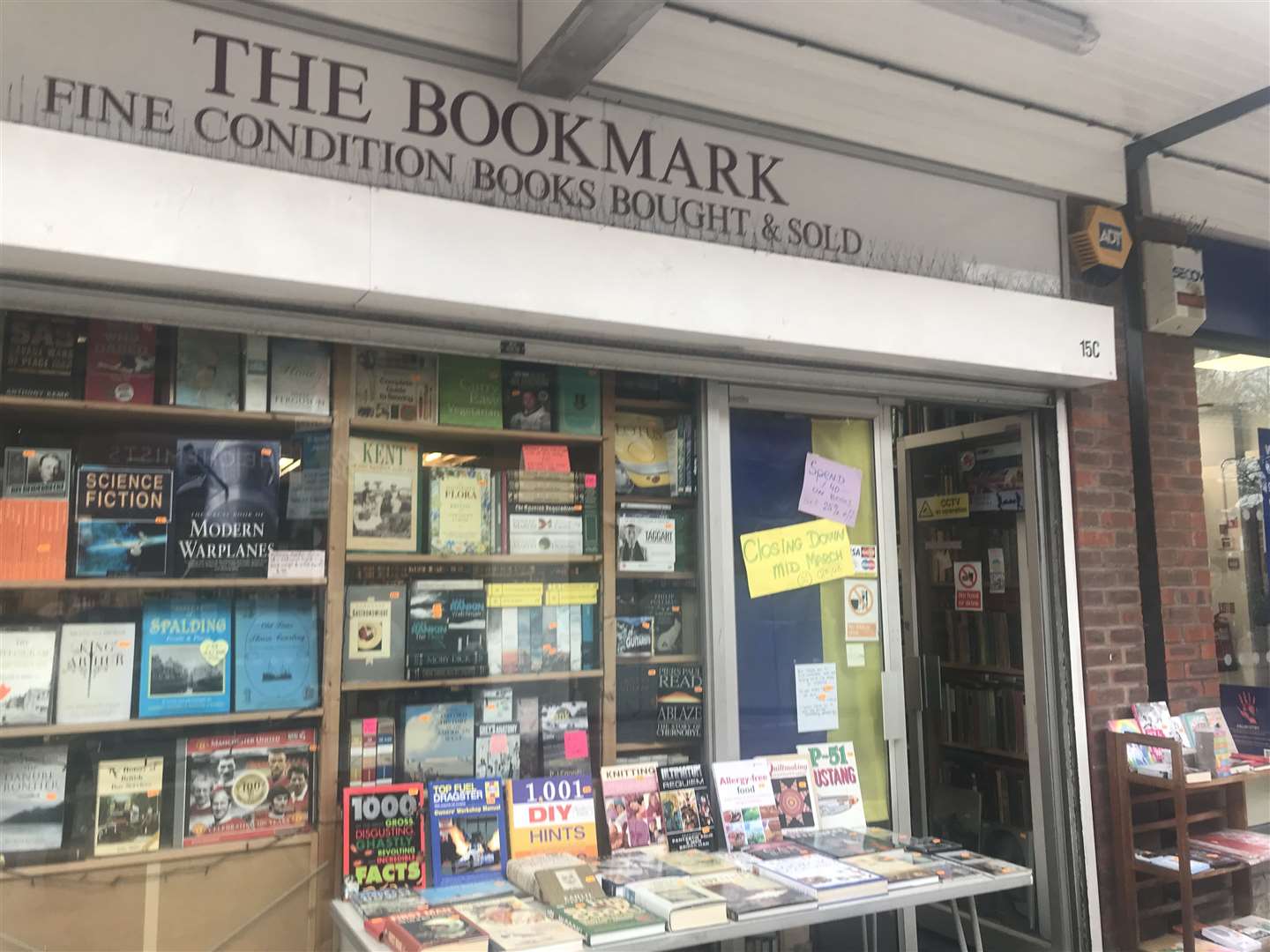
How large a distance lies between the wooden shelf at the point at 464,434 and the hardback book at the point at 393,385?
0.06ft

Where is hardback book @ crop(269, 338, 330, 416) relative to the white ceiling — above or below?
below

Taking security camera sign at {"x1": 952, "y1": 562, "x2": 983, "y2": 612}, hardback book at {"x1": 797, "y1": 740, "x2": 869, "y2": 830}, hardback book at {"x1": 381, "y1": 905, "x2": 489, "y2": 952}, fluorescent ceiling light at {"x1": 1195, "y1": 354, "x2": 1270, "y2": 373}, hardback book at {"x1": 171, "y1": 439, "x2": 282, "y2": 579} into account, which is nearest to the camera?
hardback book at {"x1": 381, "y1": 905, "x2": 489, "y2": 952}

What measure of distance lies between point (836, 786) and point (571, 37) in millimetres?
2389

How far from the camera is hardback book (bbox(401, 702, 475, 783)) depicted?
107 inches

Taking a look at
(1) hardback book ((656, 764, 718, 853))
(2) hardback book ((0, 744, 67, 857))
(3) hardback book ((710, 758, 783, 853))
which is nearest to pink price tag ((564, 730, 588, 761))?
(1) hardback book ((656, 764, 718, 853))

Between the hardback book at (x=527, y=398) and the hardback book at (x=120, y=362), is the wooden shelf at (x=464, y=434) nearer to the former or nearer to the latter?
the hardback book at (x=527, y=398)

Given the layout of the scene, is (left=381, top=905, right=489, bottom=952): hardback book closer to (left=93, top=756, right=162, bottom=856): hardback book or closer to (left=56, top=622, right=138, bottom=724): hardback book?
(left=93, top=756, right=162, bottom=856): hardback book

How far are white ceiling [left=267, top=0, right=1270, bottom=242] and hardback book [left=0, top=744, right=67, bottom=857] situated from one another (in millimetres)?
1942

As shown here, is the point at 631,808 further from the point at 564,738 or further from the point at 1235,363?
the point at 1235,363

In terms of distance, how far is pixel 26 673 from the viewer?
2320 mm

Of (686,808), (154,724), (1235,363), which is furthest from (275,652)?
(1235,363)

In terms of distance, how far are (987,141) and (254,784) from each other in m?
3.23

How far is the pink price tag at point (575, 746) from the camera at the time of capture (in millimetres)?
2910

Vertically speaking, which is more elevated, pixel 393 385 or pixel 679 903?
pixel 393 385
